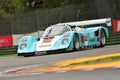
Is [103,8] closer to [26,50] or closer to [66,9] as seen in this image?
[66,9]

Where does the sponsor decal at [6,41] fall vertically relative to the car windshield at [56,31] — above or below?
below

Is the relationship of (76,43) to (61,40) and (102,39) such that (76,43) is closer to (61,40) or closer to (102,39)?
(61,40)

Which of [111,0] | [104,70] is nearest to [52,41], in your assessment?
[104,70]

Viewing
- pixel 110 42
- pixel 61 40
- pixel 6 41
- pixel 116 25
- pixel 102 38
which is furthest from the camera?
pixel 116 25

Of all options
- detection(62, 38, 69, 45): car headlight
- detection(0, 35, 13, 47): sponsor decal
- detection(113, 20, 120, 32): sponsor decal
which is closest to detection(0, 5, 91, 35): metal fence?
detection(0, 35, 13, 47): sponsor decal

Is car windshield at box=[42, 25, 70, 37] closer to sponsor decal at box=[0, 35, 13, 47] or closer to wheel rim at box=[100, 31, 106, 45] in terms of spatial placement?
wheel rim at box=[100, 31, 106, 45]

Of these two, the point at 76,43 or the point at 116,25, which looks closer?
the point at 76,43

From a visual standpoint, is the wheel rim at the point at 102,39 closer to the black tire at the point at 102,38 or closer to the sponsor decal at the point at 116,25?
the black tire at the point at 102,38

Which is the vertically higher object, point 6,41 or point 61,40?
point 61,40

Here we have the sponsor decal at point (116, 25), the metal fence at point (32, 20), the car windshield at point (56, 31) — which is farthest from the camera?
the metal fence at point (32, 20)

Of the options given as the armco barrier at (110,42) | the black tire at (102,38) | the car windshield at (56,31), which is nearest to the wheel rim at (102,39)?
the black tire at (102,38)

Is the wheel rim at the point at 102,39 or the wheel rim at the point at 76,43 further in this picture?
the wheel rim at the point at 102,39

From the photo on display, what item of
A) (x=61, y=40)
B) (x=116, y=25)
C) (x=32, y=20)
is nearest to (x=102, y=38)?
(x=61, y=40)

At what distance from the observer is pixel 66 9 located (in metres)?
32.5
